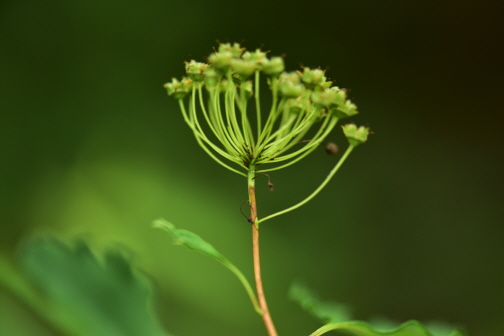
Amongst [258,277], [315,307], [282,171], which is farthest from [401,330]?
[282,171]

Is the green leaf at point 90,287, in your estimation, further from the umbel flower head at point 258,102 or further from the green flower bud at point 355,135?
the green flower bud at point 355,135

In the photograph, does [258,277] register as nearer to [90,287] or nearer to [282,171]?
[90,287]

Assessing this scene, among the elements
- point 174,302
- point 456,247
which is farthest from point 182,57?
point 456,247

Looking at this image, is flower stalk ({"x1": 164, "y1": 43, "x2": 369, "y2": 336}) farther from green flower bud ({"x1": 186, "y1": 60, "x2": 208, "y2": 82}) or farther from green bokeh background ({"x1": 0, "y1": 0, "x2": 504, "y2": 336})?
green bokeh background ({"x1": 0, "y1": 0, "x2": 504, "y2": 336})

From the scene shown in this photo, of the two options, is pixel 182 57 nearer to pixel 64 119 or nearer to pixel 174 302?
pixel 64 119

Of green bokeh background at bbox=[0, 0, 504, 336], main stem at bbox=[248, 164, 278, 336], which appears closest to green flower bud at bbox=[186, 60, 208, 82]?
main stem at bbox=[248, 164, 278, 336]

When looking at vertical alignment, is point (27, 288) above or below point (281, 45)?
below

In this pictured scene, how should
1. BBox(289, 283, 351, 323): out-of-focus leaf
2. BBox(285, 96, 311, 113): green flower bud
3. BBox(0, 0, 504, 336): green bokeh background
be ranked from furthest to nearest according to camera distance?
BBox(0, 0, 504, 336): green bokeh background
BBox(289, 283, 351, 323): out-of-focus leaf
BBox(285, 96, 311, 113): green flower bud

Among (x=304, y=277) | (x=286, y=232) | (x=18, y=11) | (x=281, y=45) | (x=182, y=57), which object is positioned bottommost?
(x=304, y=277)

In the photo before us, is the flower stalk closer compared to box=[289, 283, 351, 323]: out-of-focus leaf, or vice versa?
the flower stalk
